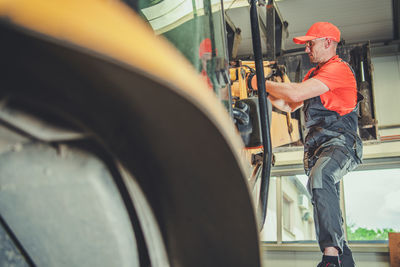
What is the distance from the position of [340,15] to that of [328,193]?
454 centimetres

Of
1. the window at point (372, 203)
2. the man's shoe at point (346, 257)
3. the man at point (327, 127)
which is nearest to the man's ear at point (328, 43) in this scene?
the man at point (327, 127)

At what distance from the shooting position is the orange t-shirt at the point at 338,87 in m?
2.59

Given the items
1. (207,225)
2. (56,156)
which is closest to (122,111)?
(56,156)

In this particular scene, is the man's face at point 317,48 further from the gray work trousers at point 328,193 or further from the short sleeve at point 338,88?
the gray work trousers at point 328,193

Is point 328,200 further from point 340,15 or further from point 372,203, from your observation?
point 340,15

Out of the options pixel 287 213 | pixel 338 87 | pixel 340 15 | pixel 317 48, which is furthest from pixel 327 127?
pixel 287 213

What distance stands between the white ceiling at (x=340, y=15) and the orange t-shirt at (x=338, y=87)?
9.97 feet

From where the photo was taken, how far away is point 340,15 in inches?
234

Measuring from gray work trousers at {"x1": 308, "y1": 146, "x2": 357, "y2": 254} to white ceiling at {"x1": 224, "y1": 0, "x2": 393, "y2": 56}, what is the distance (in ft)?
11.7

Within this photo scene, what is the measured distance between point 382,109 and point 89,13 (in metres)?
6.55

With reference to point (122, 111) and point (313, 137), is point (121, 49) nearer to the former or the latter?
point (122, 111)

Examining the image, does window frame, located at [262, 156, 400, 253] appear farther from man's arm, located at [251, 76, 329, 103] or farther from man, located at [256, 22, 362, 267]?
man's arm, located at [251, 76, 329, 103]

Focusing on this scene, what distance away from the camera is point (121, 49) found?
45 cm

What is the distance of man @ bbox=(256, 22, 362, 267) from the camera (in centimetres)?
216
